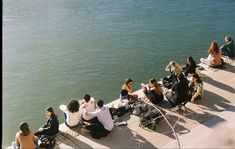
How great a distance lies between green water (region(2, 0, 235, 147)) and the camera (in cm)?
1438

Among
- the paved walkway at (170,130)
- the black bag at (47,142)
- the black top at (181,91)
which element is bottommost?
the paved walkway at (170,130)

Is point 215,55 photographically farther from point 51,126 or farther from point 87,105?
point 51,126

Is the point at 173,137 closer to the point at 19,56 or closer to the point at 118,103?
the point at 118,103

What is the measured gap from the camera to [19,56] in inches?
711

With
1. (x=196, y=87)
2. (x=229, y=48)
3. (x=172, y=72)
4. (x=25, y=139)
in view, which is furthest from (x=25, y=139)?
(x=229, y=48)

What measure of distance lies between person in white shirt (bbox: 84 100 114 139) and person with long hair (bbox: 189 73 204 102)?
290 cm

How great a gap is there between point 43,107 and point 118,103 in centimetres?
355

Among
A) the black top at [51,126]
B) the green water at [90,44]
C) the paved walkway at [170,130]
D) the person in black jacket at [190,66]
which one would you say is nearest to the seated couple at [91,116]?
the paved walkway at [170,130]

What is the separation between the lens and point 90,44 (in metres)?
19.7

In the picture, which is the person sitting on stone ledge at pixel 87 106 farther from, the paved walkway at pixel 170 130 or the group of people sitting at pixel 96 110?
the paved walkway at pixel 170 130

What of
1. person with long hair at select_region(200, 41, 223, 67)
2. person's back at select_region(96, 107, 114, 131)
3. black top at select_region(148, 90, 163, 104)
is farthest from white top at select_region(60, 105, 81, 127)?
person with long hair at select_region(200, 41, 223, 67)

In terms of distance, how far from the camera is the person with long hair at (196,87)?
430 inches

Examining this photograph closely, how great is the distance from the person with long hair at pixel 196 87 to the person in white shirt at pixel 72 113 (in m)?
3.35

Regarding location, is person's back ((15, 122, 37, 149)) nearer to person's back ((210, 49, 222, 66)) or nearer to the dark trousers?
the dark trousers
